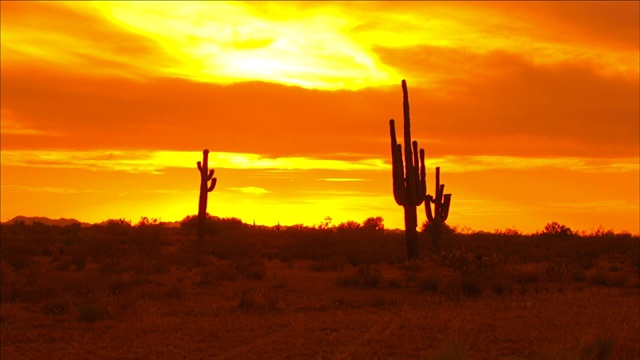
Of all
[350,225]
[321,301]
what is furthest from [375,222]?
[321,301]

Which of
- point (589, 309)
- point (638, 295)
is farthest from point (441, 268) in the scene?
point (589, 309)

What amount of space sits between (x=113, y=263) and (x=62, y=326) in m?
11.3

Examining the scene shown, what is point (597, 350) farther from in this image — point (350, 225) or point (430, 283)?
point (350, 225)

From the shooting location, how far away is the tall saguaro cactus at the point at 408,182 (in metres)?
31.5

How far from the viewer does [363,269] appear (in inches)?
977

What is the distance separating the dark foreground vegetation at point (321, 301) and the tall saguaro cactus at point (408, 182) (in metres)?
1.43

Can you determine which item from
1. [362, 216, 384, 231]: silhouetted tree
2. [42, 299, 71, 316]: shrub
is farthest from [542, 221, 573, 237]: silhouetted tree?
[42, 299, 71, 316]: shrub

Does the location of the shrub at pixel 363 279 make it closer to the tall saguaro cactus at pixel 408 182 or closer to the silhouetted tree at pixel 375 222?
the tall saguaro cactus at pixel 408 182

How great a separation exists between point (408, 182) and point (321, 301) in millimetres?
12003

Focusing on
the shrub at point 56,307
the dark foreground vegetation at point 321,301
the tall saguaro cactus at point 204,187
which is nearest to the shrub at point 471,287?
the dark foreground vegetation at point 321,301

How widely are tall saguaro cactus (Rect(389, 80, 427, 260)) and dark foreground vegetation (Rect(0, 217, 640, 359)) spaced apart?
4.69ft

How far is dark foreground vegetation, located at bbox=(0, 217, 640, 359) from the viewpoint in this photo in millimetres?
14391

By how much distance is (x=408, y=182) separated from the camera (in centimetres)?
3166

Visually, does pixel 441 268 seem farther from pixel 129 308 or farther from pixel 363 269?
pixel 129 308
